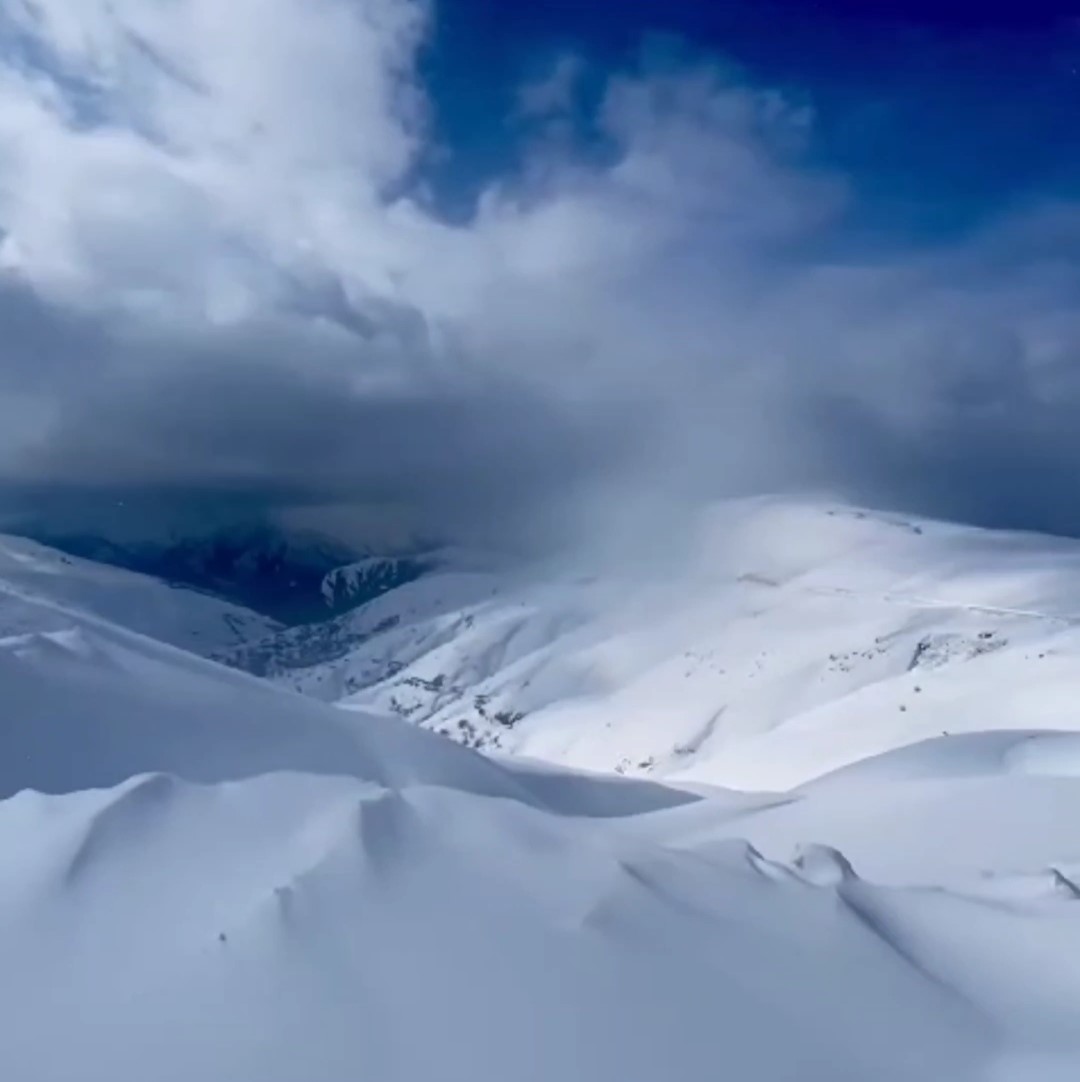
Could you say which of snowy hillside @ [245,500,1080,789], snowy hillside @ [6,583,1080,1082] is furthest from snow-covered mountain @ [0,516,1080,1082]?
snowy hillside @ [245,500,1080,789]

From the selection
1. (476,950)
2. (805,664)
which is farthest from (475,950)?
(805,664)

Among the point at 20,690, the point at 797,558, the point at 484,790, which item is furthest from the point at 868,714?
the point at 797,558

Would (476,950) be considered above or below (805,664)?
below

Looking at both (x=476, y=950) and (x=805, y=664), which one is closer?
(x=476, y=950)

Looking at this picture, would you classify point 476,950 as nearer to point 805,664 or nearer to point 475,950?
point 475,950

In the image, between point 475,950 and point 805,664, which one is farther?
point 805,664

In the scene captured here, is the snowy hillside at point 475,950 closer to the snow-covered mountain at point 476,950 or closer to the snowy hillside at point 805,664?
the snow-covered mountain at point 476,950

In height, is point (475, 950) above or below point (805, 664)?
below

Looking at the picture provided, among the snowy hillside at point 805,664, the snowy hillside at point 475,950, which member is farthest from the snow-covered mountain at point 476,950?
the snowy hillside at point 805,664
